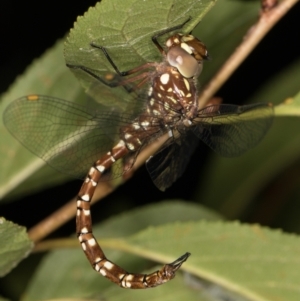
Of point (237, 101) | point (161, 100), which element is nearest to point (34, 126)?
point (161, 100)

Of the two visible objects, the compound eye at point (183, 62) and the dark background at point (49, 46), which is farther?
the dark background at point (49, 46)

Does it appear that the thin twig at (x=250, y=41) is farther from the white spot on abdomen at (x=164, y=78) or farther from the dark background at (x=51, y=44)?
the dark background at (x=51, y=44)

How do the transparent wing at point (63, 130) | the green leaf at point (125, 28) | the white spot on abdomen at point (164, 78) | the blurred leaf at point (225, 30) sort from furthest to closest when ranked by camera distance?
the blurred leaf at point (225, 30) → the transparent wing at point (63, 130) → the white spot on abdomen at point (164, 78) → the green leaf at point (125, 28)

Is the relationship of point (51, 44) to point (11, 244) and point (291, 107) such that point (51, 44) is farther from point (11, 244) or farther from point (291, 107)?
point (11, 244)

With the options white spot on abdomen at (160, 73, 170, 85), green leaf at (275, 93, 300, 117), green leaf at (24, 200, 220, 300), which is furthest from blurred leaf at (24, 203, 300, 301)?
white spot on abdomen at (160, 73, 170, 85)

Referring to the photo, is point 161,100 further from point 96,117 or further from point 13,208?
point 13,208

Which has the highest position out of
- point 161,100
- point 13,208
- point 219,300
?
point 161,100

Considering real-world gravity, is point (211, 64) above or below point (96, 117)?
above

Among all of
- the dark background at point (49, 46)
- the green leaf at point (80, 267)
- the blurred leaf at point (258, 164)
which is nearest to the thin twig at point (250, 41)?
the green leaf at point (80, 267)
